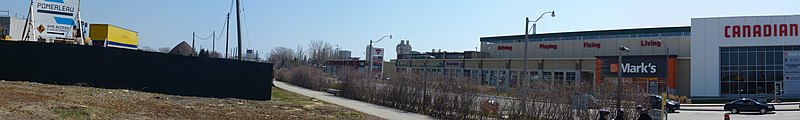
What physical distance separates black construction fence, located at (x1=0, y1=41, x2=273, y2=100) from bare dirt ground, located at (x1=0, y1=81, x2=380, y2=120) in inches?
26.6

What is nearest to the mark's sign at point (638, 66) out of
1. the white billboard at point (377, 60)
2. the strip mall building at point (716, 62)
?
the strip mall building at point (716, 62)

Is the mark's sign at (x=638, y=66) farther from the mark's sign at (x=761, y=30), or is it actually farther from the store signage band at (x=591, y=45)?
the store signage band at (x=591, y=45)

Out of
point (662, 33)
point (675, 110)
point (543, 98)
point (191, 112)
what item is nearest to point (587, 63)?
point (662, 33)

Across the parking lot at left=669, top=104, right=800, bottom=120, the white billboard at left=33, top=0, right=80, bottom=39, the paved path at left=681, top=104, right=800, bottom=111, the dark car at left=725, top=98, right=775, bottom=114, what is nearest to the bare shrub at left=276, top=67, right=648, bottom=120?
the white billboard at left=33, top=0, right=80, bottom=39

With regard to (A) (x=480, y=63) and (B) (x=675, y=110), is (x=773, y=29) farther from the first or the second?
(A) (x=480, y=63)

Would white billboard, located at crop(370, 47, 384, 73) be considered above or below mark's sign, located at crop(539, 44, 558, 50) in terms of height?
below

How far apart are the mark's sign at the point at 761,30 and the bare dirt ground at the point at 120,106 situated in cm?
4480

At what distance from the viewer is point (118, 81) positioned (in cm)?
2019

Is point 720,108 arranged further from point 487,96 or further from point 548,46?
point 548,46

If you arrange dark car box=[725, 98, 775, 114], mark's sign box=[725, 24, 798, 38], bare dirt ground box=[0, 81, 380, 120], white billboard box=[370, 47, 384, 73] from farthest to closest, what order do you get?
mark's sign box=[725, 24, 798, 38] → white billboard box=[370, 47, 384, 73] → dark car box=[725, 98, 775, 114] → bare dirt ground box=[0, 81, 380, 120]

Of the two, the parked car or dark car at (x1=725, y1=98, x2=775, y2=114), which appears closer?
the parked car

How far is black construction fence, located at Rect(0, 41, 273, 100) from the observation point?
1936cm

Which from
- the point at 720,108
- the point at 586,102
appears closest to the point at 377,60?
the point at 720,108

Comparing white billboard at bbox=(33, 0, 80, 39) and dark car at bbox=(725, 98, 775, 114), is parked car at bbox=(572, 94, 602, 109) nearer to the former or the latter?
white billboard at bbox=(33, 0, 80, 39)
